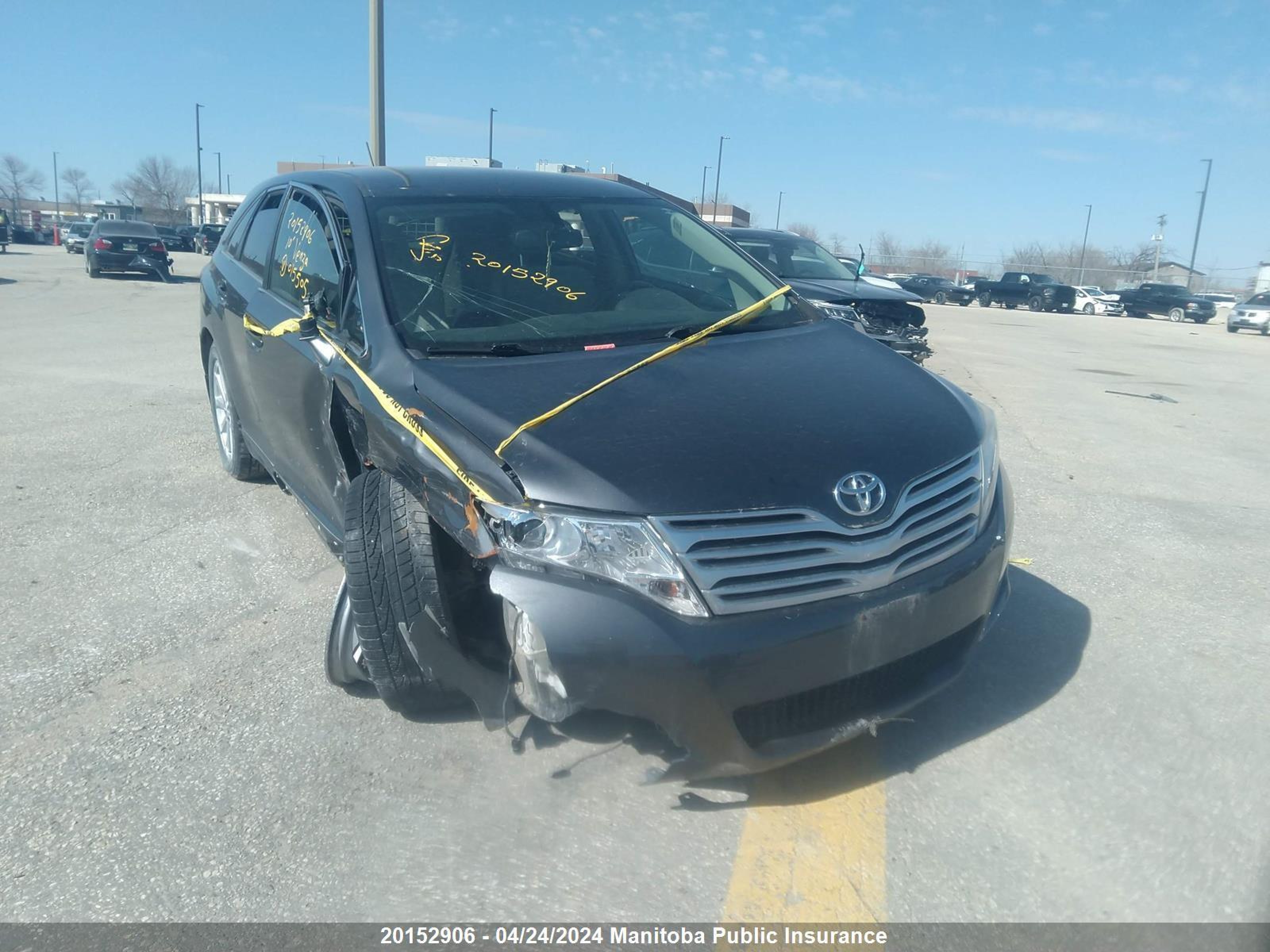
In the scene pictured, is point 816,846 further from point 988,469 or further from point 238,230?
point 238,230

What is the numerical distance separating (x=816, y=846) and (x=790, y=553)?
78 cm

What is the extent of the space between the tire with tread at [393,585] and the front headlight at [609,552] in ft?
1.38

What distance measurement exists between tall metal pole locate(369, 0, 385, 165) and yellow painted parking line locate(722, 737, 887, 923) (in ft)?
30.9

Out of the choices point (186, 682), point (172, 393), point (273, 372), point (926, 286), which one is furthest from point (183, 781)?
point (926, 286)

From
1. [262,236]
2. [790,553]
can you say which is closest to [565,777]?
[790,553]

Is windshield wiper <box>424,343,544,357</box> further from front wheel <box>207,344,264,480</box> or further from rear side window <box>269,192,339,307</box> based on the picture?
front wheel <box>207,344,264,480</box>

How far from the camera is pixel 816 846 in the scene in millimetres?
2553

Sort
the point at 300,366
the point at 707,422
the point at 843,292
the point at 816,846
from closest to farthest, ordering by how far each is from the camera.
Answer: the point at 816,846 < the point at 707,422 < the point at 300,366 < the point at 843,292

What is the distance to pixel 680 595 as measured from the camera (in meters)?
2.37

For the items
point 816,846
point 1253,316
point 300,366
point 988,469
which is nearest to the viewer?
point 816,846

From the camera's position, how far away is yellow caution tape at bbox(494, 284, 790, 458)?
8.66 ft

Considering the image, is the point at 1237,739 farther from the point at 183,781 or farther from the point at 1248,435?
the point at 1248,435

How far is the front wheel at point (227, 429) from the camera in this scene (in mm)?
5445

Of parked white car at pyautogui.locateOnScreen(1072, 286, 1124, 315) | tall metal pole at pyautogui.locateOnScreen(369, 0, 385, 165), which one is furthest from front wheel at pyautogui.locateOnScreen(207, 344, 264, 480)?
parked white car at pyautogui.locateOnScreen(1072, 286, 1124, 315)
